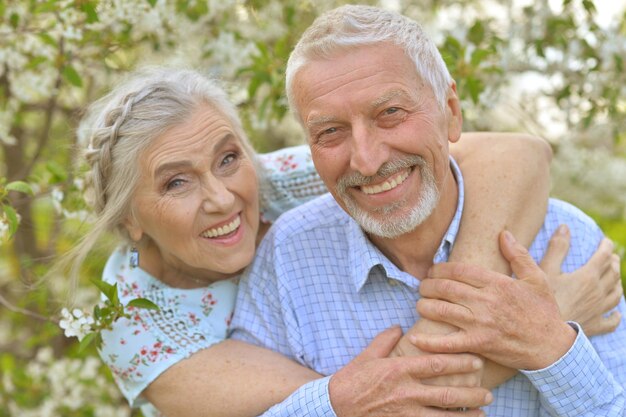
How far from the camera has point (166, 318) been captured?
2846 millimetres

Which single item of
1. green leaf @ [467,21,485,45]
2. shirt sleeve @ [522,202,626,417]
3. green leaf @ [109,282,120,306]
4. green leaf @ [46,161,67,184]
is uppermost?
green leaf @ [467,21,485,45]

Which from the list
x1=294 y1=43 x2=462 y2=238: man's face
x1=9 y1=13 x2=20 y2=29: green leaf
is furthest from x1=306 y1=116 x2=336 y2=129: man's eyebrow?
x1=9 y1=13 x2=20 y2=29: green leaf

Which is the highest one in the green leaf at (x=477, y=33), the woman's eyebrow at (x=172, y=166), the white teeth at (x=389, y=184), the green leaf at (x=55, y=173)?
the woman's eyebrow at (x=172, y=166)

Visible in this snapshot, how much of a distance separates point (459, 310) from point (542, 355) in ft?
0.89

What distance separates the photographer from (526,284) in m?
2.48

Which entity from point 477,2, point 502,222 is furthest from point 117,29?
point 477,2

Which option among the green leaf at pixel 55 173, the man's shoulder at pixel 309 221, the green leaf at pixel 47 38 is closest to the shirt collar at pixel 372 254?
the man's shoulder at pixel 309 221

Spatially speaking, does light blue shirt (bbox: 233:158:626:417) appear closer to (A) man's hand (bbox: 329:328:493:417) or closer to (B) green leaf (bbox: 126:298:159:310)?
(A) man's hand (bbox: 329:328:493:417)

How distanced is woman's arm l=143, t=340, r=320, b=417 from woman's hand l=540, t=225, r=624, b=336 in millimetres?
830

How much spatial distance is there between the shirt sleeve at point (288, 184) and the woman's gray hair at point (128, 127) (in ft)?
0.80

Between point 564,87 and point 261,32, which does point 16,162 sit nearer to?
point 261,32

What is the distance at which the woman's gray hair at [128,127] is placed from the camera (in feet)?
8.94

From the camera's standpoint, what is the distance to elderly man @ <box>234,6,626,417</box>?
7.96ft

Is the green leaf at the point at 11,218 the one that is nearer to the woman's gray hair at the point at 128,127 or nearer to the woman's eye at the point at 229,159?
the woman's gray hair at the point at 128,127
